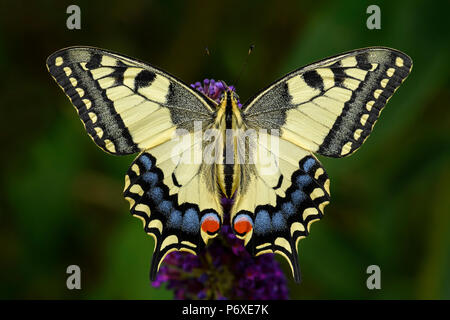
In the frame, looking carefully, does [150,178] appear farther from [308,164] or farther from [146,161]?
[308,164]

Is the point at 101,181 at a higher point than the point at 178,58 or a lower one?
lower

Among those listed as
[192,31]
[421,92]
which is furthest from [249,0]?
[421,92]

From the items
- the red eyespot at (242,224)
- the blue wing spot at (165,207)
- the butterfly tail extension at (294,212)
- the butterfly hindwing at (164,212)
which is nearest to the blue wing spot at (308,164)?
the butterfly tail extension at (294,212)

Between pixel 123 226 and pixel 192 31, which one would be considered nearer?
pixel 123 226

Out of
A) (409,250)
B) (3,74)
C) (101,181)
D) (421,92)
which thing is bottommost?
(409,250)

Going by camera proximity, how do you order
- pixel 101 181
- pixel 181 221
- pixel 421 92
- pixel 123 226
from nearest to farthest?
pixel 181 221 < pixel 421 92 < pixel 123 226 < pixel 101 181

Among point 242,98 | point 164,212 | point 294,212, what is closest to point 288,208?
point 294,212

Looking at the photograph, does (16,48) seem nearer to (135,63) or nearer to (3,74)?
(3,74)
